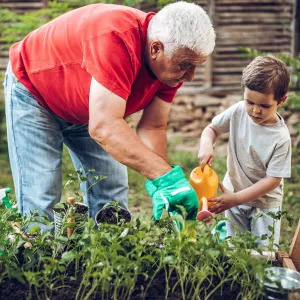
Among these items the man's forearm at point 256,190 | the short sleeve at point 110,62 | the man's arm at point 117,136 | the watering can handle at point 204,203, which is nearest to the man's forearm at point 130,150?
the man's arm at point 117,136

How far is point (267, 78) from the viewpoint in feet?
8.33

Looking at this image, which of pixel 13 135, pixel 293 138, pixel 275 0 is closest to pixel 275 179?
pixel 13 135

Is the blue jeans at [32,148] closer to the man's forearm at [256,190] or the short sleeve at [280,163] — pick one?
the man's forearm at [256,190]

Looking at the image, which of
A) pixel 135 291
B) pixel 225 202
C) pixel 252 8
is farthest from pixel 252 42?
pixel 135 291

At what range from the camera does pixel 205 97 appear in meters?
7.27

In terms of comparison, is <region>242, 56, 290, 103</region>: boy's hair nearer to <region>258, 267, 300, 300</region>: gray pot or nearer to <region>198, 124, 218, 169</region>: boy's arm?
<region>198, 124, 218, 169</region>: boy's arm

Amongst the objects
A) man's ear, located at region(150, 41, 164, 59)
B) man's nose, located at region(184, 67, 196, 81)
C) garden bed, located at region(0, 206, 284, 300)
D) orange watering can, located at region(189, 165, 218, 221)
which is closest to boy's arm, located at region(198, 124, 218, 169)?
orange watering can, located at region(189, 165, 218, 221)

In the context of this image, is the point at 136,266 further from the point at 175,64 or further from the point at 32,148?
the point at 32,148

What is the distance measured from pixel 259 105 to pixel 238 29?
4756 millimetres

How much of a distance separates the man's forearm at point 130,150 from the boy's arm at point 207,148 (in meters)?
0.54

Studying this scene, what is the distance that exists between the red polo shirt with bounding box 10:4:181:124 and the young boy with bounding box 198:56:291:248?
0.37 m

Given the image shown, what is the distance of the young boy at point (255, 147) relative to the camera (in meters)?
2.56

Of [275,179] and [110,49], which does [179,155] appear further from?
[110,49]

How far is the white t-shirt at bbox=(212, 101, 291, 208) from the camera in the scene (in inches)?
104
